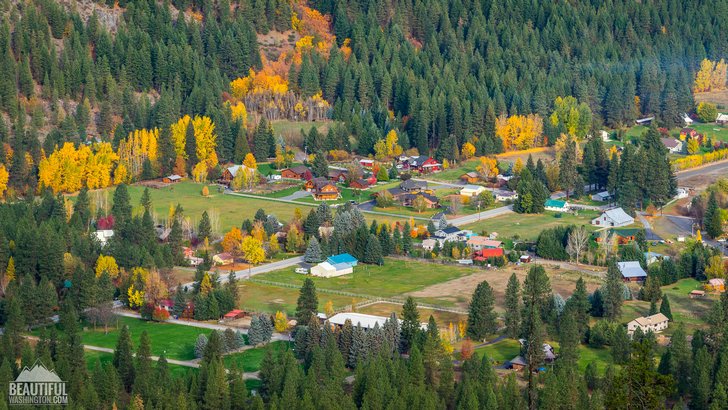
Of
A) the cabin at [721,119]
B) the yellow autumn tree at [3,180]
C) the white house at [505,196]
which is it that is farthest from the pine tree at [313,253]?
the cabin at [721,119]

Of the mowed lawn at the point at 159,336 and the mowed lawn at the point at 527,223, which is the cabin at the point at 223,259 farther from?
the mowed lawn at the point at 527,223

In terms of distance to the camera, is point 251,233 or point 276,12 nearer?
point 251,233

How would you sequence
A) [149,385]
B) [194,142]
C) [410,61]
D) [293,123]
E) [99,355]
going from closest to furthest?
[149,385], [99,355], [194,142], [293,123], [410,61]

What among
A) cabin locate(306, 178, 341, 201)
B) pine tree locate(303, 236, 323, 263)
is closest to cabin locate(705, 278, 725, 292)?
pine tree locate(303, 236, 323, 263)

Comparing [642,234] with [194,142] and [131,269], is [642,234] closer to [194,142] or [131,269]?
[131,269]

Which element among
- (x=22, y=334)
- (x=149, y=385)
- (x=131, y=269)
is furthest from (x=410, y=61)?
(x=149, y=385)

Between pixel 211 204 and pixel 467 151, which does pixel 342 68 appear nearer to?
pixel 467 151
